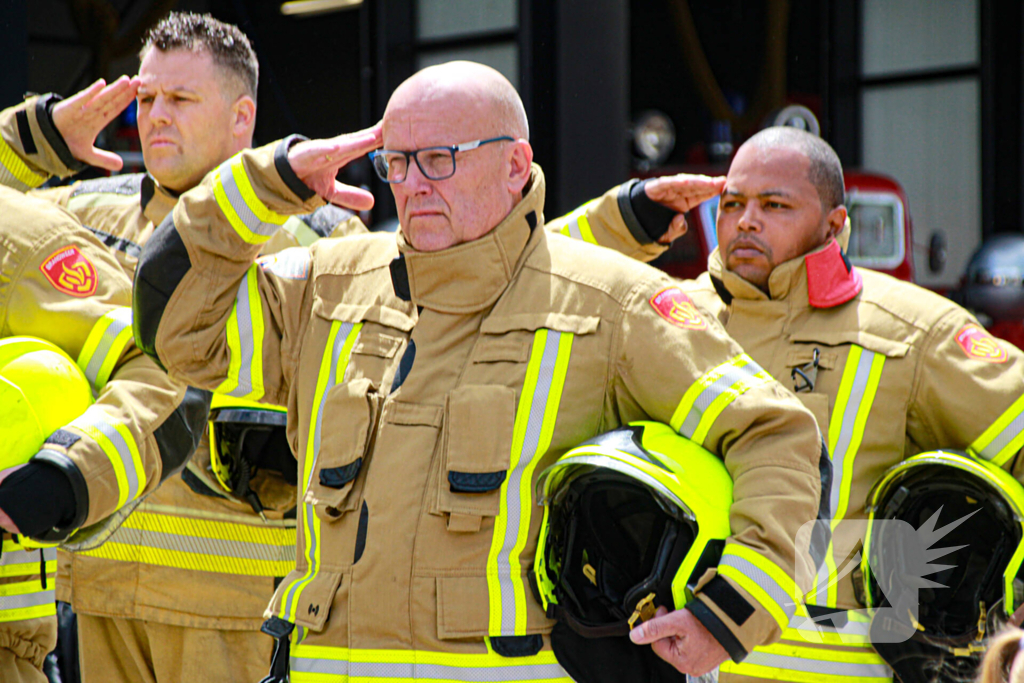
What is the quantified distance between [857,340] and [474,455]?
4.57 ft

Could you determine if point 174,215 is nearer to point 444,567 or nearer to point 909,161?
point 444,567

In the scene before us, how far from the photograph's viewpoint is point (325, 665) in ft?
Answer: 7.57

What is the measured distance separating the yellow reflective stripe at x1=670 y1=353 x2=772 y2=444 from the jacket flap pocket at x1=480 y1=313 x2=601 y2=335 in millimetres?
223

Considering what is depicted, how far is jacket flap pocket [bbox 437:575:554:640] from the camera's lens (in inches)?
87.4

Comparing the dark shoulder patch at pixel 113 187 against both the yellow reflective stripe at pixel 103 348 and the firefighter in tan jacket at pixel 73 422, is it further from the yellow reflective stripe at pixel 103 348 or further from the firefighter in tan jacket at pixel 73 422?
the yellow reflective stripe at pixel 103 348

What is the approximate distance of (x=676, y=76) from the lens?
16031mm

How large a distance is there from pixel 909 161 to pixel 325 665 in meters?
13.4

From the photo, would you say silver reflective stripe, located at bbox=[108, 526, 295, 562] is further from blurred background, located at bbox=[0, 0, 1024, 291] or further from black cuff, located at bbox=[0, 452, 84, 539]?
blurred background, located at bbox=[0, 0, 1024, 291]

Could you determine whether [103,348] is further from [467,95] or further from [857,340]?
[857,340]

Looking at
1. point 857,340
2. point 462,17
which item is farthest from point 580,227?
point 462,17

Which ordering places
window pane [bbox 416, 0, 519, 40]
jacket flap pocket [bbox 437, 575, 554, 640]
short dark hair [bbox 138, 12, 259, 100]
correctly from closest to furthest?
jacket flap pocket [bbox 437, 575, 554, 640] < short dark hair [bbox 138, 12, 259, 100] < window pane [bbox 416, 0, 519, 40]

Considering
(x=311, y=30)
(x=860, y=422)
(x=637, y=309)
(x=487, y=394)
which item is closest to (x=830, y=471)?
(x=637, y=309)

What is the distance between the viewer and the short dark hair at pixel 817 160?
3.57m

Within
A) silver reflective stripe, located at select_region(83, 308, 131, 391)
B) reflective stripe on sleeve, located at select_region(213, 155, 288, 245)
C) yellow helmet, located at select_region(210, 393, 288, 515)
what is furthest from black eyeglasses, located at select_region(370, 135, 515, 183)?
yellow helmet, located at select_region(210, 393, 288, 515)
